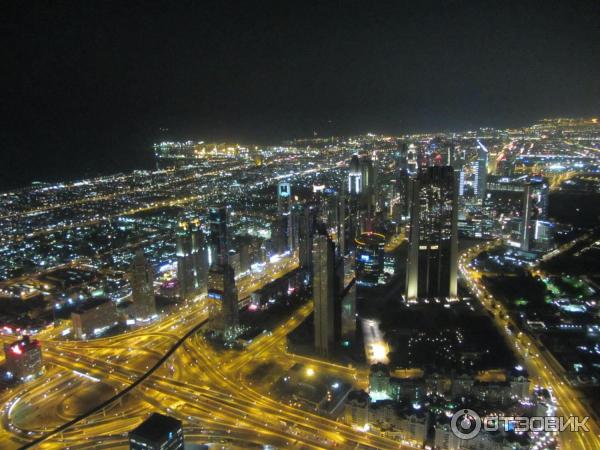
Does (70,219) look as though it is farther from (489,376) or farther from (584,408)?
(584,408)

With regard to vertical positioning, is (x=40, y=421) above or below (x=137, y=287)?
below

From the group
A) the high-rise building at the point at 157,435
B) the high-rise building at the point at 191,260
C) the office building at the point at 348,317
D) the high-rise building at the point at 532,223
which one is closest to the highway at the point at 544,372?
the office building at the point at 348,317

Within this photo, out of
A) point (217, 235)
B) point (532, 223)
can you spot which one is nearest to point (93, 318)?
point (217, 235)

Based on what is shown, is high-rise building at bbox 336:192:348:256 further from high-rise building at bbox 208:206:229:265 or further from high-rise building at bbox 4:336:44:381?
high-rise building at bbox 4:336:44:381

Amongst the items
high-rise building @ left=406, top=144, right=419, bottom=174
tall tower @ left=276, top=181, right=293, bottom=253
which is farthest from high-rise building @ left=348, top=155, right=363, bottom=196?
high-rise building @ left=406, top=144, right=419, bottom=174

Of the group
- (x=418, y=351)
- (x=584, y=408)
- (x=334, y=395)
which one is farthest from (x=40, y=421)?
(x=584, y=408)

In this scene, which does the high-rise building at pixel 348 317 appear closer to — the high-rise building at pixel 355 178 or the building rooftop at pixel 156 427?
the building rooftop at pixel 156 427
